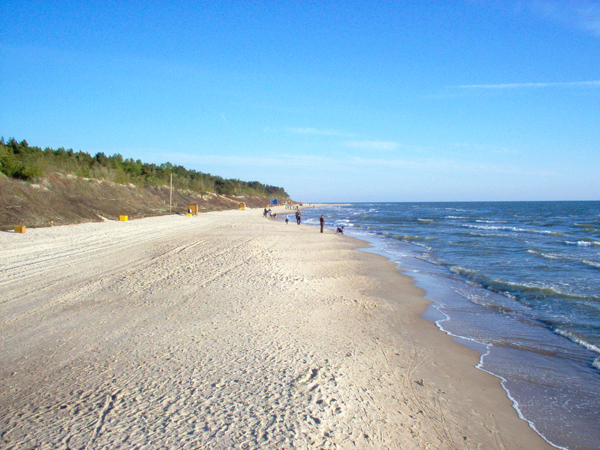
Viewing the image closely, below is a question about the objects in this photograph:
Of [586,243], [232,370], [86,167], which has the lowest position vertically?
[586,243]

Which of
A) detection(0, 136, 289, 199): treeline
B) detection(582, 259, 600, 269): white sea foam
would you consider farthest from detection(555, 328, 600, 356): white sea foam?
detection(0, 136, 289, 199): treeline

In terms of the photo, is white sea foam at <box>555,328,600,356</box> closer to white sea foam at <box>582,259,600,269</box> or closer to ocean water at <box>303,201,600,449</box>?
ocean water at <box>303,201,600,449</box>

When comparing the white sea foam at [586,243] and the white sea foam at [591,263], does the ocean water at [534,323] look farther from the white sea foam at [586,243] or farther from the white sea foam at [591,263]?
the white sea foam at [586,243]

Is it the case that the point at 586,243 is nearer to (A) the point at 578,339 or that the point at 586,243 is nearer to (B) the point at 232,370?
(A) the point at 578,339

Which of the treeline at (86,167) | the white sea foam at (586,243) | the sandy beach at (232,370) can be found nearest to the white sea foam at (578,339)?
the sandy beach at (232,370)

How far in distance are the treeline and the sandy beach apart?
65.4 feet

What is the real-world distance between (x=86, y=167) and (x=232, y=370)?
3932 cm

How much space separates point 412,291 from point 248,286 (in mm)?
4258

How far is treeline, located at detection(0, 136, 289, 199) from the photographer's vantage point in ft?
82.7

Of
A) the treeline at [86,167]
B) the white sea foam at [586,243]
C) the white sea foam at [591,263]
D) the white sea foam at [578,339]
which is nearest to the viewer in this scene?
the white sea foam at [578,339]

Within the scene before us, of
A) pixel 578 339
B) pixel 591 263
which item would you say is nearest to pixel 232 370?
pixel 578 339

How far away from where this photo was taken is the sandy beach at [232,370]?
3.28 m

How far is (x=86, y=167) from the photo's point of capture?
37.1 meters

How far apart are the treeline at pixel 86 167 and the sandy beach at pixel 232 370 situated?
19944mm
